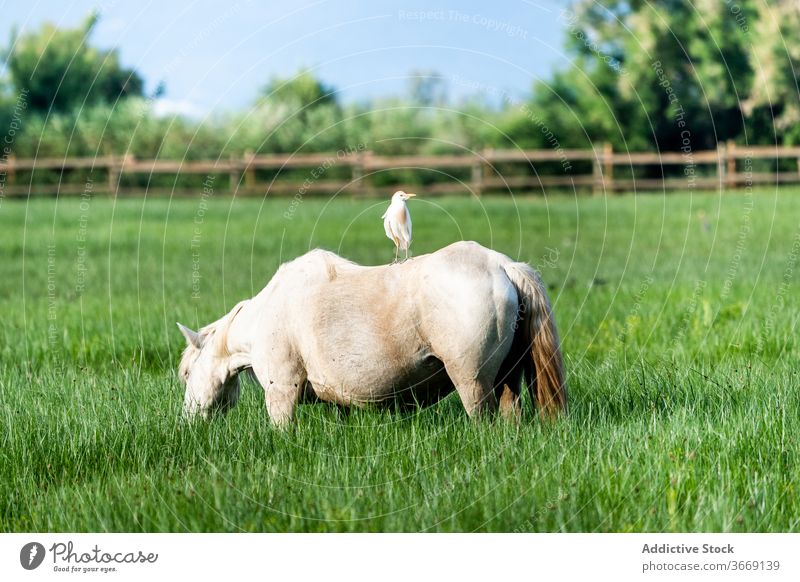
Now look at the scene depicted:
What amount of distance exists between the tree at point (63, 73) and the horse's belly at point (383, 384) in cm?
3503

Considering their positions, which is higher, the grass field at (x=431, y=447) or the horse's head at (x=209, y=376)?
the horse's head at (x=209, y=376)

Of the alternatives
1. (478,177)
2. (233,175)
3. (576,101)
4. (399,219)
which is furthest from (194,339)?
(576,101)

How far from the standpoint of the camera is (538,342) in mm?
5523

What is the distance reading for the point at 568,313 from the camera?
11164 millimetres

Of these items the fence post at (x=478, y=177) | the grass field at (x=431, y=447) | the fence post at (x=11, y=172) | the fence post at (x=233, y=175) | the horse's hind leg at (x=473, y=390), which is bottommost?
the grass field at (x=431, y=447)

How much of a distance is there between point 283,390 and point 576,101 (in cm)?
3775

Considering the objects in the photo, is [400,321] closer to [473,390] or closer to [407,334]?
[407,334]

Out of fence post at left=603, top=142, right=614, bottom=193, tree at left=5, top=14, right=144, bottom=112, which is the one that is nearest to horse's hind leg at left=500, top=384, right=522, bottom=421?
fence post at left=603, top=142, right=614, bottom=193

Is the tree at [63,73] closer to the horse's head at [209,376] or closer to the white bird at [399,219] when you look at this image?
the horse's head at [209,376]

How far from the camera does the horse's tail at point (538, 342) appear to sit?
546 cm

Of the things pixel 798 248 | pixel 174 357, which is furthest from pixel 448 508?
pixel 798 248

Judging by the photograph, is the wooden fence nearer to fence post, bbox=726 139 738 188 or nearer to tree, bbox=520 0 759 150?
fence post, bbox=726 139 738 188

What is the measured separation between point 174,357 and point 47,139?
36.8m

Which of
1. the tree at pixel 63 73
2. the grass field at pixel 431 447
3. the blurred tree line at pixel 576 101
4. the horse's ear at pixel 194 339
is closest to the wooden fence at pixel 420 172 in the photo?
the blurred tree line at pixel 576 101
